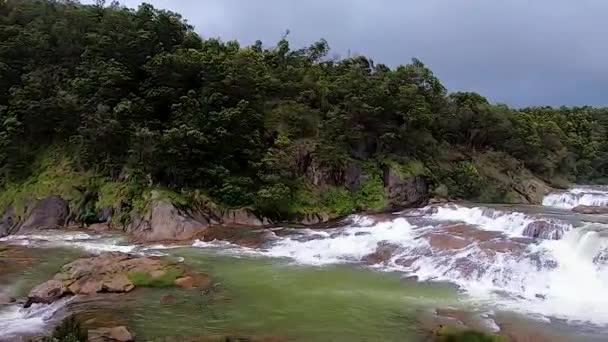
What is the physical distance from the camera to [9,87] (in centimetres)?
2734

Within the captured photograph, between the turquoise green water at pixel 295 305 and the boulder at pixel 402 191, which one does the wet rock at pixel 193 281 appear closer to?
the turquoise green water at pixel 295 305

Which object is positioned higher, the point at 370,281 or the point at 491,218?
the point at 491,218

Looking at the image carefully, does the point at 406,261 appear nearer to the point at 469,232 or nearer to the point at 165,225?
the point at 469,232

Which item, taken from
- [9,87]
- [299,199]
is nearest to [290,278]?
[299,199]

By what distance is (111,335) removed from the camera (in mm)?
8812

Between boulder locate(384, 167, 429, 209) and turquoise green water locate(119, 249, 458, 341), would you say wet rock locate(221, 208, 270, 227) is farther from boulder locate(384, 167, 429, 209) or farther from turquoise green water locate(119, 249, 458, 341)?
turquoise green water locate(119, 249, 458, 341)

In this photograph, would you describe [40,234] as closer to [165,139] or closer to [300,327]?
[165,139]

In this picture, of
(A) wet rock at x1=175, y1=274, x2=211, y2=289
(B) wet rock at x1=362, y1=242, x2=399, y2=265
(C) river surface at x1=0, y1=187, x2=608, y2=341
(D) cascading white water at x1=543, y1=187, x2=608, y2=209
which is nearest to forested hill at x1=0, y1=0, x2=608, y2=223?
(D) cascading white water at x1=543, y1=187, x2=608, y2=209

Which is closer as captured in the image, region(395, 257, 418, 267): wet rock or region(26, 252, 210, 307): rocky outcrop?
region(26, 252, 210, 307): rocky outcrop

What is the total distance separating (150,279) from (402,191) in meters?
15.7

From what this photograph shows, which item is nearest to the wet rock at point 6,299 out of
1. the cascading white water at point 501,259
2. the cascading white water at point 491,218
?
the cascading white water at point 501,259

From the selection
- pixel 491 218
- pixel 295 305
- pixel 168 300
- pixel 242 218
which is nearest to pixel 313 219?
pixel 242 218

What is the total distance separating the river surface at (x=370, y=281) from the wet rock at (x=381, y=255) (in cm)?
7

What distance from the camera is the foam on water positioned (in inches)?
376
